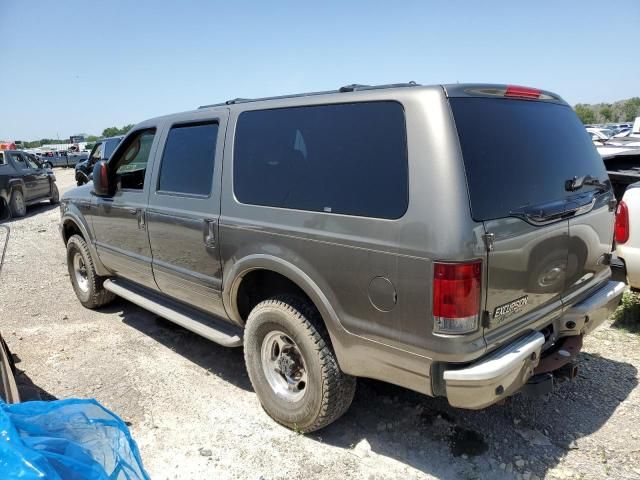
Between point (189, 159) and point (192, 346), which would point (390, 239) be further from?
point (192, 346)

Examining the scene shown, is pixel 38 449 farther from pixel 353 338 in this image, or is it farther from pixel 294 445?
pixel 294 445

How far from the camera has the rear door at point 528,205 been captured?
2.27 m

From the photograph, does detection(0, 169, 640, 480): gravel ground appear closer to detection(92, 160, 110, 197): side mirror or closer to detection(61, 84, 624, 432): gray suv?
detection(61, 84, 624, 432): gray suv

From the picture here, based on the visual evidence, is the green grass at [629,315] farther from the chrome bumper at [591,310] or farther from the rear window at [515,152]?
the rear window at [515,152]

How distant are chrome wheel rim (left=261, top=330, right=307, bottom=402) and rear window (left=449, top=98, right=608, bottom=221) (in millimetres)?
1522

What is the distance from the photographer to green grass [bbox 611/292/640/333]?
14.9ft

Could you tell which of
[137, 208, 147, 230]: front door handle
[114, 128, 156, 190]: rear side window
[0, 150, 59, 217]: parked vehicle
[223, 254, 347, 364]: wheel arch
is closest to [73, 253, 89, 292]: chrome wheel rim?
[114, 128, 156, 190]: rear side window

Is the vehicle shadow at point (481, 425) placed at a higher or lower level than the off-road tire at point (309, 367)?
lower

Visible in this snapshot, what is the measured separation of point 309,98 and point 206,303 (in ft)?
5.64

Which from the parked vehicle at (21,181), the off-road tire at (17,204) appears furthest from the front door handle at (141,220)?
the off-road tire at (17,204)

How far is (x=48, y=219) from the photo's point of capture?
41.4 ft

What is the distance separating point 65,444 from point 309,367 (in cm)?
149

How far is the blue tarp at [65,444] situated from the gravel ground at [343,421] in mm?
1154

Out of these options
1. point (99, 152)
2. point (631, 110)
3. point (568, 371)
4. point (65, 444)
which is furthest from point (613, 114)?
point (65, 444)
